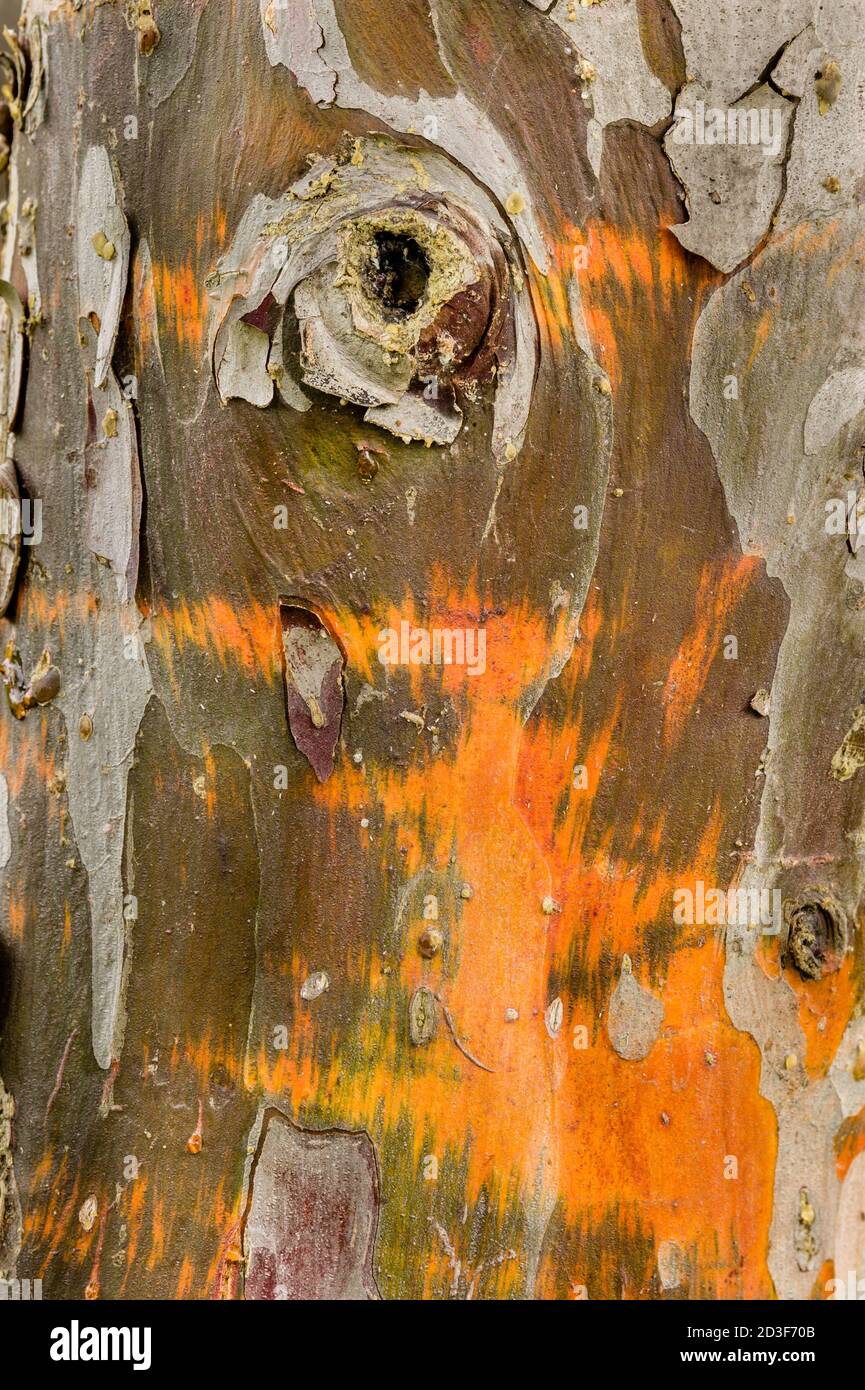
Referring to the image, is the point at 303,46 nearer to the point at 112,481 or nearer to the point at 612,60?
the point at 612,60

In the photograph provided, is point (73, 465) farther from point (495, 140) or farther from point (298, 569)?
point (495, 140)

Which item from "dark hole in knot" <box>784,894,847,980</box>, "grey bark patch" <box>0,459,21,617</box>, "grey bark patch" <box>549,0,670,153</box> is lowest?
"dark hole in knot" <box>784,894,847,980</box>

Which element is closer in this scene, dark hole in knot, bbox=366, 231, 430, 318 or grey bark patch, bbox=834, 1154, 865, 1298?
dark hole in knot, bbox=366, 231, 430, 318

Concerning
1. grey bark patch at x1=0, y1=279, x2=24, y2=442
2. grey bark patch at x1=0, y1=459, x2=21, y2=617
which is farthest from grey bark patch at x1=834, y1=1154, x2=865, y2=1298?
grey bark patch at x1=0, y1=279, x2=24, y2=442

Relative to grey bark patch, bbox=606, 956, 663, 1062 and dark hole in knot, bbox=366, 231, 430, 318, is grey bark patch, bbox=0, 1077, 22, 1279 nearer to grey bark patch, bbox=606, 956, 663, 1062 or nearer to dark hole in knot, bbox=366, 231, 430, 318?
grey bark patch, bbox=606, 956, 663, 1062

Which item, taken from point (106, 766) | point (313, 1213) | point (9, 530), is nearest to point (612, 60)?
point (9, 530)

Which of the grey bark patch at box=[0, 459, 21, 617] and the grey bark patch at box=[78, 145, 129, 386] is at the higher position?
the grey bark patch at box=[78, 145, 129, 386]

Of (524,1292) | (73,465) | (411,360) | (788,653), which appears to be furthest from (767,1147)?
(73,465)
